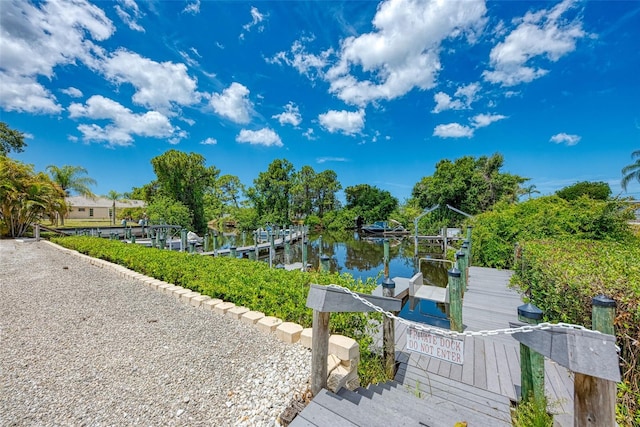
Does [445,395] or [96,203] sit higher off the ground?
[96,203]

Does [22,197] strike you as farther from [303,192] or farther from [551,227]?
[303,192]

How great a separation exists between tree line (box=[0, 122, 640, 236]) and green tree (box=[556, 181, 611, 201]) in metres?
0.07

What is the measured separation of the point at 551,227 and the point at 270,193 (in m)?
26.1

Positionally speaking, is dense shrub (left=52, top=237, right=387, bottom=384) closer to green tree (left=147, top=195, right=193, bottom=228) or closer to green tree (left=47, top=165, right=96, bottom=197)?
green tree (left=147, top=195, right=193, bottom=228)

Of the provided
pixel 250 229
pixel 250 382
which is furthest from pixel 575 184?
pixel 250 382

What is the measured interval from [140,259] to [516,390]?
716 cm

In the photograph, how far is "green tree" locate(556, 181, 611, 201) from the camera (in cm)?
2409

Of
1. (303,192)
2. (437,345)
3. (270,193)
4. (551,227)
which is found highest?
(303,192)

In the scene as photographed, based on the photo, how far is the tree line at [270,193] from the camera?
13.7 meters

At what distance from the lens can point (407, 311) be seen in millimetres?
6383

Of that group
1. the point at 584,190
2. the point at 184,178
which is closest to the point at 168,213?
the point at 184,178

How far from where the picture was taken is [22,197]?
13.0 metres

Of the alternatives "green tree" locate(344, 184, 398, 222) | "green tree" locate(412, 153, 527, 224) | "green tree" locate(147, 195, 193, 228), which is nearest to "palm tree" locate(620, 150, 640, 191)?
"green tree" locate(412, 153, 527, 224)

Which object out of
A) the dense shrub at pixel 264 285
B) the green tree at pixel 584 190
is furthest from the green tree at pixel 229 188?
the green tree at pixel 584 190
